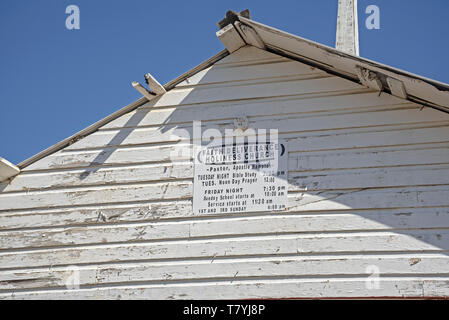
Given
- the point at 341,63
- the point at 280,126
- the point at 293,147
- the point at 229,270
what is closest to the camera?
the point at 229,270

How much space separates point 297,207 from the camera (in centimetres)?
824

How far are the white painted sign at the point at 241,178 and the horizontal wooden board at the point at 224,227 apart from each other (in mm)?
168

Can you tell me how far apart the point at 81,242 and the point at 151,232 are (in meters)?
0.93

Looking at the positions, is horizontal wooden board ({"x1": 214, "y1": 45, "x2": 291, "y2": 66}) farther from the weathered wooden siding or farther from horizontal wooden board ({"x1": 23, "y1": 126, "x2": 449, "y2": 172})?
horizontal wooden board ({"x1": 23, "y1": 126, "x2": 449, "y2": 172})

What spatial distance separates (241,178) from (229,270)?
1.20 meters

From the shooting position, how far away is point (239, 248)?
26.9 feet

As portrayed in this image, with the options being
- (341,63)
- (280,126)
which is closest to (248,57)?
(280,126)

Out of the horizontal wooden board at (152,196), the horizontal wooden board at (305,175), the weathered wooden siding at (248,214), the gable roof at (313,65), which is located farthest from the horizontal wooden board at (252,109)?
the horizontal wooden board at (152,196)

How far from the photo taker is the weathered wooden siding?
7.77 metres

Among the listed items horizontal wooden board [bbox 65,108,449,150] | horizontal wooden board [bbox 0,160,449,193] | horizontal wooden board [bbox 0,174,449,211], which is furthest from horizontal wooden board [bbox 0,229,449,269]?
horizontal wooden board [bbox 65,108,449,150]

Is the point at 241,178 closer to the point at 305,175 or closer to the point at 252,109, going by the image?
the point at 305,175

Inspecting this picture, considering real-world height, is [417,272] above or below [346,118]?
below
